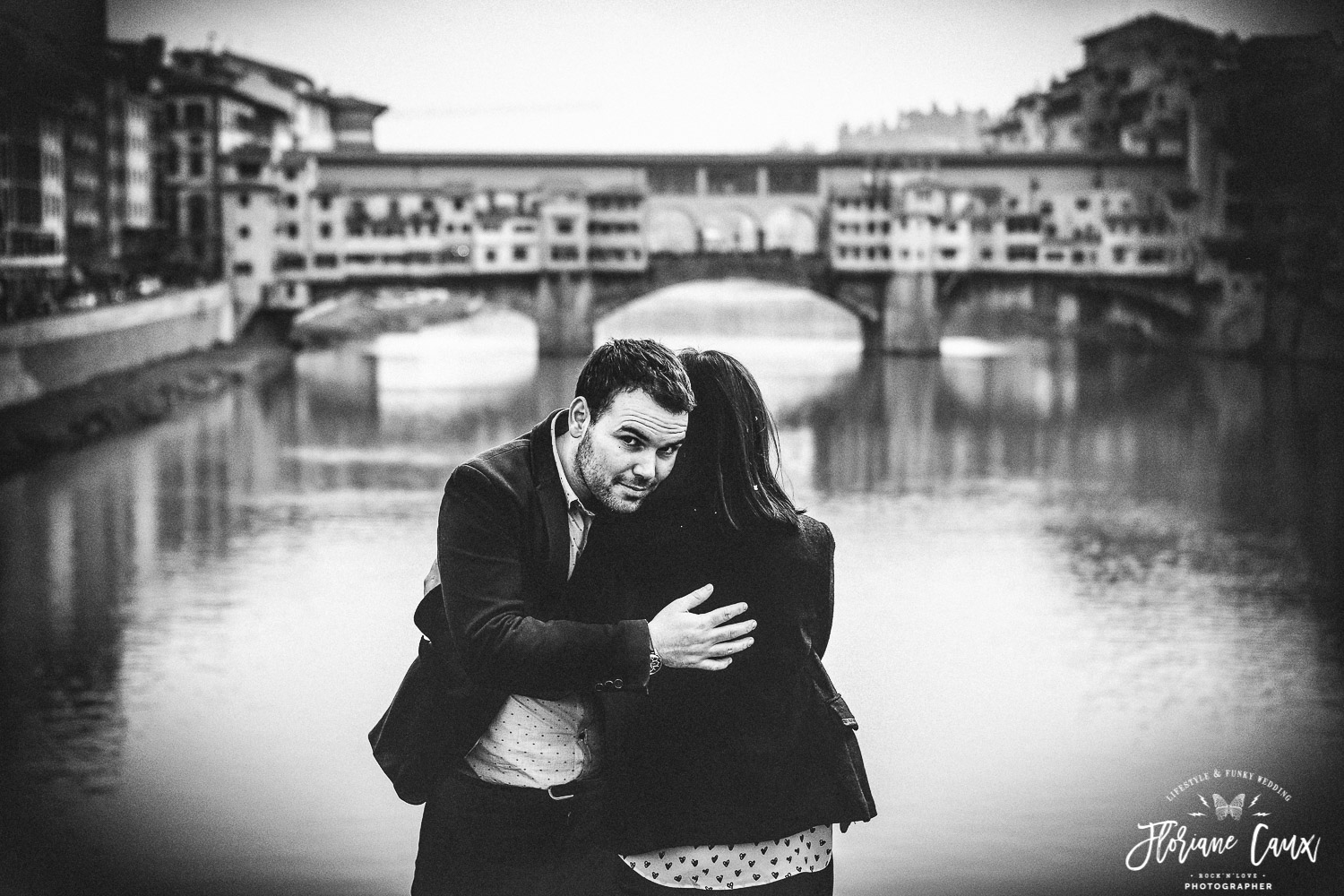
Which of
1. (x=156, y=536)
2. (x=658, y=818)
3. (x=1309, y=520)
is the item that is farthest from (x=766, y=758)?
(x=1309, y=520)

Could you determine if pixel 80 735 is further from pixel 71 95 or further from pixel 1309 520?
pixel 71 95

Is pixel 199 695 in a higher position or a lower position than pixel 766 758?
lower

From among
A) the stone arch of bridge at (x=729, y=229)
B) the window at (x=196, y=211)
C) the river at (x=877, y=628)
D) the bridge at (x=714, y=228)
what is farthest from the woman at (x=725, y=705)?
the stone arch of bridge at (x=729, y=229)

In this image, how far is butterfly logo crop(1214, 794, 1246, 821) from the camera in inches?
134

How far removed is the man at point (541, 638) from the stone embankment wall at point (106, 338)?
244 inches

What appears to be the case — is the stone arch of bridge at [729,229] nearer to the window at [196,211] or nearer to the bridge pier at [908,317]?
the bridge pier at [908,317]

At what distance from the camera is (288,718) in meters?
4.48

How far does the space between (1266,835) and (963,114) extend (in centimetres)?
986

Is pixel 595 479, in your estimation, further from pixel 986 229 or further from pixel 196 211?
pixel 986 229

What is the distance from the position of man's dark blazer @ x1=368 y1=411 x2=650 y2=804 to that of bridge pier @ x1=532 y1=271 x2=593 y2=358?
1008 cm

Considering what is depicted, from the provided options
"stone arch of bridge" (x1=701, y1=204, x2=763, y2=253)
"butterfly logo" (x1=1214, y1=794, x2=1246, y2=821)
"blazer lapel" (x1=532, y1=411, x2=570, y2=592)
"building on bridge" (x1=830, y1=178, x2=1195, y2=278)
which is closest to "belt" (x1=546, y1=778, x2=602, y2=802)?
"blazer lapel" (x1=532, y1=411, x2=570, y2=592)

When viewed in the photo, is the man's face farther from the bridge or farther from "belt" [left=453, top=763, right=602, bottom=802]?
the bridge

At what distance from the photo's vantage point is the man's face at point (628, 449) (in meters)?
1.87

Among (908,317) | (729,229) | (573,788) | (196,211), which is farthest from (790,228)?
(573,788)
